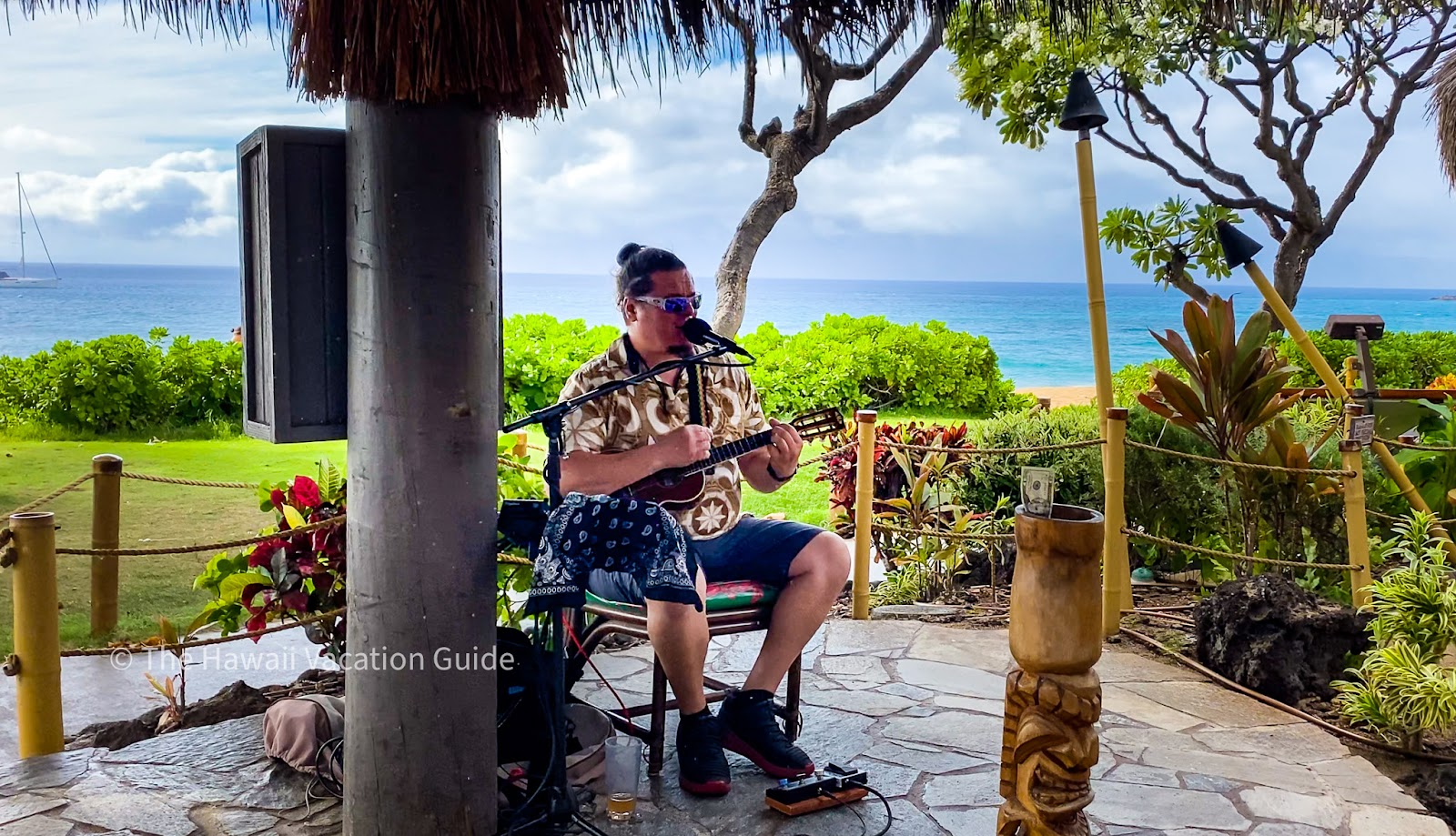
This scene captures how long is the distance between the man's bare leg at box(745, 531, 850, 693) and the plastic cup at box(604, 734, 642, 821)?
0.36 m

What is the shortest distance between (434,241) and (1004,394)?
43.0ft

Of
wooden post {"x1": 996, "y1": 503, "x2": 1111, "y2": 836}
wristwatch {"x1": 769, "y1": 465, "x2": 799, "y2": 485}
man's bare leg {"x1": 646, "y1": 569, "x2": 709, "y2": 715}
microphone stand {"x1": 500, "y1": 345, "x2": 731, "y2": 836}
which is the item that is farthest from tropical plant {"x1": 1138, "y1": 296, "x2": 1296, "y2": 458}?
wooden post {"x1": 996, "y1": 503, "x2": 1111, "y2": 836}

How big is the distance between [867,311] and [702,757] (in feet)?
218

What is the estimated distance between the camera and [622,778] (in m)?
2.92

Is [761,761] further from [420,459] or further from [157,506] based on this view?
[157,506]

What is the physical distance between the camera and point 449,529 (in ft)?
8.13

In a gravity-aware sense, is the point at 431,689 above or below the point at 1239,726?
above

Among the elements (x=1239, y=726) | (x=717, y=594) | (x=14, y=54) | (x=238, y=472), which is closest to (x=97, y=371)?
(x=238, y=472)

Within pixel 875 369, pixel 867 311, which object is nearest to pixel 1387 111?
pixel 875 369

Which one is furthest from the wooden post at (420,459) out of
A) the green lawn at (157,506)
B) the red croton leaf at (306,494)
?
the green lawn at (157,506)

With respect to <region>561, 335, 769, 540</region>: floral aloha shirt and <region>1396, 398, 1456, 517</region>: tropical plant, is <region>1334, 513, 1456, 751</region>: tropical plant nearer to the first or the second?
<region>1396, 398, 1456, 517</region>: tropical plant

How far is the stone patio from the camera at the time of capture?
9.11 feet

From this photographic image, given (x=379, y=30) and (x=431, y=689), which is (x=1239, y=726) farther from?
(x=379, y=30)

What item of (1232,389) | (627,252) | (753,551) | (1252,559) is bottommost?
(1252,559)
